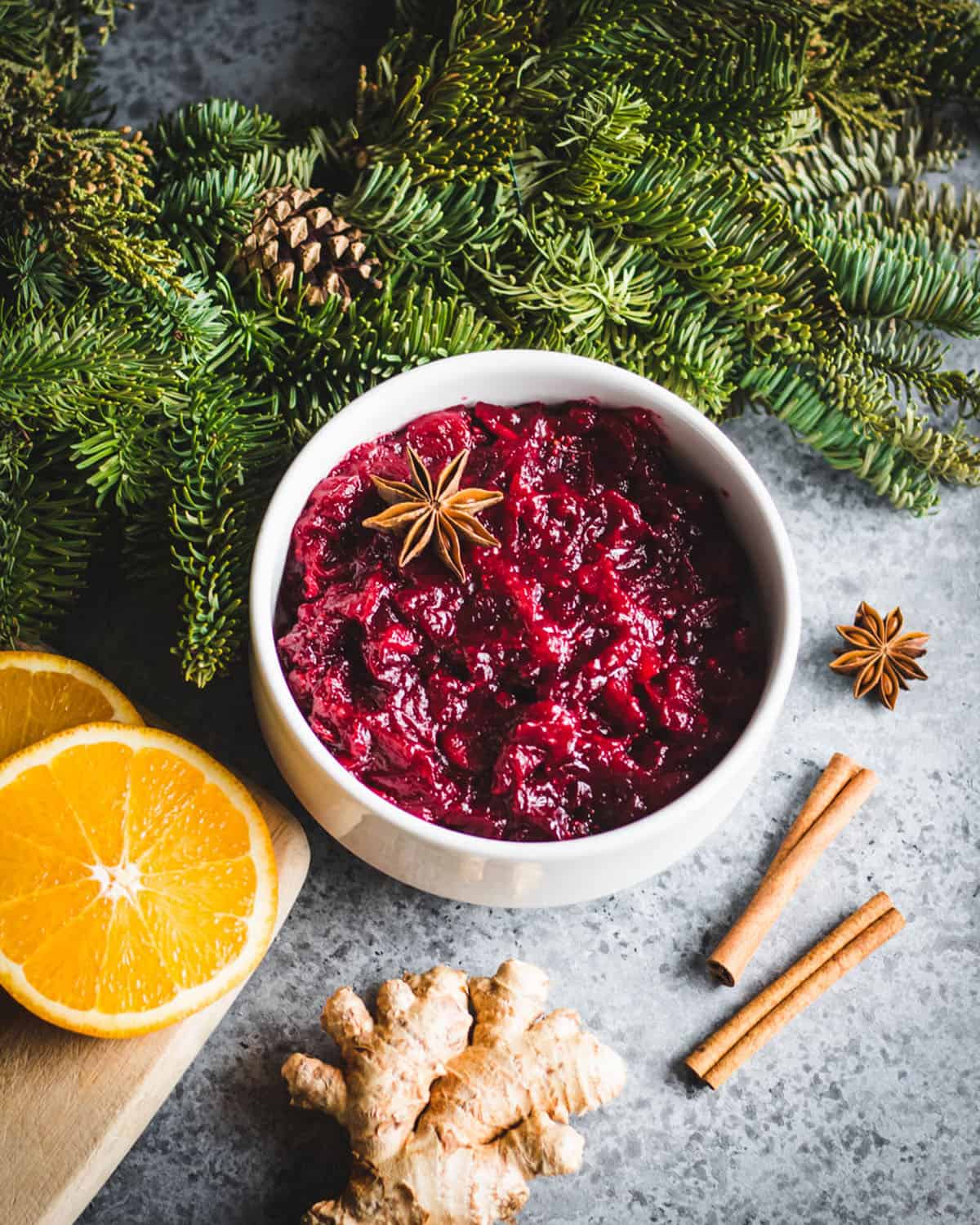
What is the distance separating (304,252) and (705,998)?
1.30 metres

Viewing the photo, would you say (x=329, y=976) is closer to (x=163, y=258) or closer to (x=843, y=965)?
(x=843, y=965)

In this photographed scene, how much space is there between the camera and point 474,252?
196 cm

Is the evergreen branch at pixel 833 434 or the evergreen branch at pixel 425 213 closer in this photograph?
the evergreen branch at pixel 425 213

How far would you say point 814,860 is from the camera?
2.02m

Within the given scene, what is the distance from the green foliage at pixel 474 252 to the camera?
174 centimetres

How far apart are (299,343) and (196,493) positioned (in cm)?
28

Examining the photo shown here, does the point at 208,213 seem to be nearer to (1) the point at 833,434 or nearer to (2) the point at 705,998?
(1) the point at 833,434

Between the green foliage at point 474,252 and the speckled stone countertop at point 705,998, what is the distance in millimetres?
315

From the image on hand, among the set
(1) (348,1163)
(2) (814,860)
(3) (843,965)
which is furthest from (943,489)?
(1) (348,1163)

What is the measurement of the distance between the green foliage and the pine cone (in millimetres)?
24

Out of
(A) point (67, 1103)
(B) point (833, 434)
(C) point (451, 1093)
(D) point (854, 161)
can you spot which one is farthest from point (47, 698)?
(D) point (854, 161)

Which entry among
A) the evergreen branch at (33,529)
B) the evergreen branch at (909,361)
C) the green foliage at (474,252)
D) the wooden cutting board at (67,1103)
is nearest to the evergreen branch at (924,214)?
the green foliage at (474,252)

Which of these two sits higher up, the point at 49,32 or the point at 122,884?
the point at 49,32

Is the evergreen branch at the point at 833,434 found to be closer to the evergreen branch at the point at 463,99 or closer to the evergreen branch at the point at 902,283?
the evergreen branch at the point at 902,283
